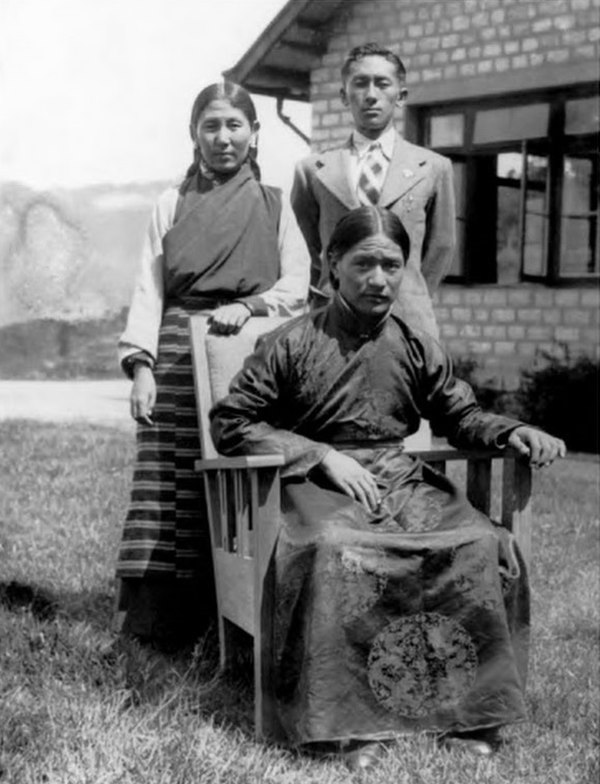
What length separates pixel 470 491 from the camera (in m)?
4.23

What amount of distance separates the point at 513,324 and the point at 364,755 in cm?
811

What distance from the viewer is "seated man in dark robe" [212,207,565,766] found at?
3531 millimetres

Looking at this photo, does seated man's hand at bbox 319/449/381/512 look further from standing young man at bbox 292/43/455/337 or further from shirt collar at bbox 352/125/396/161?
shirt collar at bbox 352/125/396/161

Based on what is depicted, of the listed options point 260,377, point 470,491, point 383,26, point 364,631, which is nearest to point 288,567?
point 364,631

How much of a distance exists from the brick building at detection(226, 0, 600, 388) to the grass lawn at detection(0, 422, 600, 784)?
5.16 metres

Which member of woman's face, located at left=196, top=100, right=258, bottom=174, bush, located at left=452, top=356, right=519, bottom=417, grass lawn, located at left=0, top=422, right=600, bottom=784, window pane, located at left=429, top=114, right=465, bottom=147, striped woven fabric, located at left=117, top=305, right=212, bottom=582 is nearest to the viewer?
grass lawn, located at left=0, top=422, right=600, bottom=784

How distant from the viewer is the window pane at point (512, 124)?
11.3 meters

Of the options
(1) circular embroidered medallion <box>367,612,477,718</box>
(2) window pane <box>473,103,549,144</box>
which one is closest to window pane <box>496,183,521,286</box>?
(2) window pane <box>473,103,549,144</box>

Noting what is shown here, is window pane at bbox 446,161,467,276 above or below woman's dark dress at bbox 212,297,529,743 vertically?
above

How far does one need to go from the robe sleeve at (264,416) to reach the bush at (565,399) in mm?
6838

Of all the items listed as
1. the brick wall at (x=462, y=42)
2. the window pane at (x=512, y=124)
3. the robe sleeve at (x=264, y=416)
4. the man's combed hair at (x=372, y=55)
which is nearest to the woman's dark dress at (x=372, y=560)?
the robe sleeve at (x=264, y=416)

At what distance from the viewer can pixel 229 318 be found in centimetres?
424

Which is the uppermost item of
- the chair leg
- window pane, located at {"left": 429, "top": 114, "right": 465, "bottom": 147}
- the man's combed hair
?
window pane, located at {"left": 429, "top": 114, "right": 465, "bottom": 147}

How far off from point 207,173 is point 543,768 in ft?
7.10
